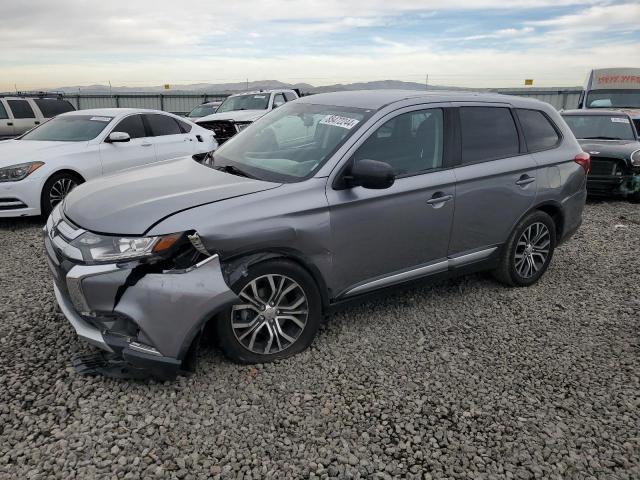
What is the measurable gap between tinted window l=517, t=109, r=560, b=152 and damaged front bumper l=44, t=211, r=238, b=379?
3.16 metres

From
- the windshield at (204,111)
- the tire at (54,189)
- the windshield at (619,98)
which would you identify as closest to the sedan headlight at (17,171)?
the tire at (54,189)

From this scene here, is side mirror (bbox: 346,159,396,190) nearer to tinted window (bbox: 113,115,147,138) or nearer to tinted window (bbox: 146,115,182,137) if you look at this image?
tinted window (bbox: 113,115,147,138)

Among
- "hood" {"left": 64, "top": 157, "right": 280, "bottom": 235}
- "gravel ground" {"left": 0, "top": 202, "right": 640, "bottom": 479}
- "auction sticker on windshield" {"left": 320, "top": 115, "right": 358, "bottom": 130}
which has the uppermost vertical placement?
"auction sticker on windshield" {"left": 320, "top": 115, "right": 358, "bottom": 130}

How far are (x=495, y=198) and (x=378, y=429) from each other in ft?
7.59

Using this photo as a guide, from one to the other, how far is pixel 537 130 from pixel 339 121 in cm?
208

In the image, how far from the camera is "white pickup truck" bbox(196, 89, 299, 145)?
1220 cm

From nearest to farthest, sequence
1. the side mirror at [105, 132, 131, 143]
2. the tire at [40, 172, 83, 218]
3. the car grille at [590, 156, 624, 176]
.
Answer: the tire at [40, 172, 83, 218] → the side mirror at [105, 132, 131, 143] → the car grille at [590, 156, 624, 176]

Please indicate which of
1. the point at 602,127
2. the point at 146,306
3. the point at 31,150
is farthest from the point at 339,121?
the point at 602,127

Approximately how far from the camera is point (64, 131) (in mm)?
7586

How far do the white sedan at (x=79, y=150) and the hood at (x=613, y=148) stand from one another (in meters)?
6.91

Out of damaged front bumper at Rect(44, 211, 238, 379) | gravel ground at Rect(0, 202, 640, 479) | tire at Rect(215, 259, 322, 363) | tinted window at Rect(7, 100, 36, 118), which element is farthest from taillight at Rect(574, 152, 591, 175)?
tinted window at Rect(7, 100, 36, 118)

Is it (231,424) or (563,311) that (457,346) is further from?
(231,424)

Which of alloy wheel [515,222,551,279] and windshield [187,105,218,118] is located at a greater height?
windshield [187,105,218,118]

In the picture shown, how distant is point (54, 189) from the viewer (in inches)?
265
